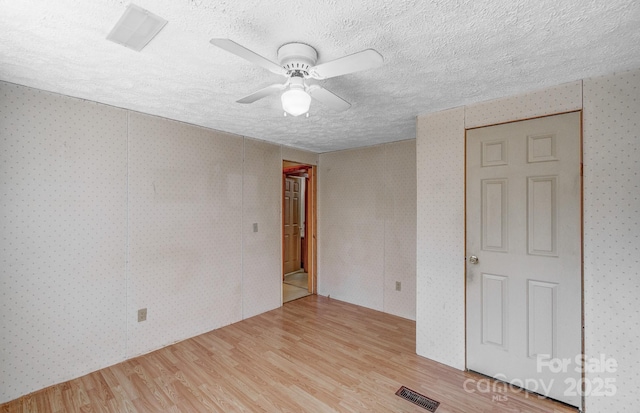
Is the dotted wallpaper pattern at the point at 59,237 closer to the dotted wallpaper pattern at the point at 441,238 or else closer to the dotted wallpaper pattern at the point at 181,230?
the dotted wallpaper pattern at the point at 181,230

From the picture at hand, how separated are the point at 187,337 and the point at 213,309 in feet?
1.22

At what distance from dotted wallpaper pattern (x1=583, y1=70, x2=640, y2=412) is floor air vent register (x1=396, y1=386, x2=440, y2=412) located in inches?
41.1

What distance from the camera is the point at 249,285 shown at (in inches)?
144

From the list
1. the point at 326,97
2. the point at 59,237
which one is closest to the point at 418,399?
the point at 326,97

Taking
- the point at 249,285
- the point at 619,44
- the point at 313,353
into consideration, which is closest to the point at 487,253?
→ the point at 619,44

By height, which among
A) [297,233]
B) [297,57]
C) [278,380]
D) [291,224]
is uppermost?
[297,57]

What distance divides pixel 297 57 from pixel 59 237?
236 cm

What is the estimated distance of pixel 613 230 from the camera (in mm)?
1885

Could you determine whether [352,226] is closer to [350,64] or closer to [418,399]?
[418,399]

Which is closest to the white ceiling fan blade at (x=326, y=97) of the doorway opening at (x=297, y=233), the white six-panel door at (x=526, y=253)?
the white six-panel door at (x=526, y=253)

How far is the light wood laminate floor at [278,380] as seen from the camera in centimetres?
204

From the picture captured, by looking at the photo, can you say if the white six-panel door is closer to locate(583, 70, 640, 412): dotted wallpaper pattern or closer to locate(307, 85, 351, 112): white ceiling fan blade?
locate(583, 70, 640, 412): dotted wallpaper pattern

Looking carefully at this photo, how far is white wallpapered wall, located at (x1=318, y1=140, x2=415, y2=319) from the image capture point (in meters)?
3.73

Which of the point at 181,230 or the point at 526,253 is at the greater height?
the point at 181,230
